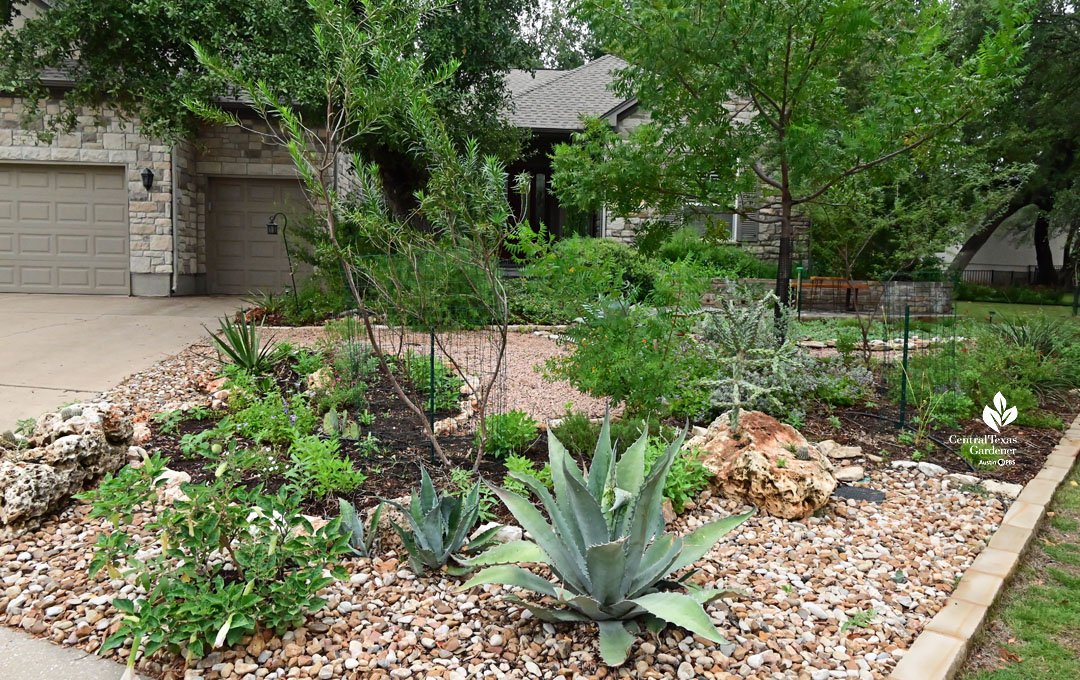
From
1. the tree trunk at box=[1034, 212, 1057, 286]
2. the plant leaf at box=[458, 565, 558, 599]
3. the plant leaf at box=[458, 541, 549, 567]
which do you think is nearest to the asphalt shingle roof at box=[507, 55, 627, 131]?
the plant leaf at box=[458, 541, 549, 567]

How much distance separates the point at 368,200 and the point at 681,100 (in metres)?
3.46

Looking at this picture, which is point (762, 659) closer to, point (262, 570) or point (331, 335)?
point (262, 570)

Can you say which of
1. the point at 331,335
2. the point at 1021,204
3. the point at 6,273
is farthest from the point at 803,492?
the point at 1021,204

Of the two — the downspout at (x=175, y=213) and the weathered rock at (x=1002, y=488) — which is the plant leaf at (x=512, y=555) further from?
the downspout at (x=175, y=213)

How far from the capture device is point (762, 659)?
2717mm

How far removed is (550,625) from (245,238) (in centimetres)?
1256

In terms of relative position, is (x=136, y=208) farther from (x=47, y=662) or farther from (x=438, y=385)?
(x=47, y=662)

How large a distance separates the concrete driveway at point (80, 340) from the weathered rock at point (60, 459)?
1.34 metres

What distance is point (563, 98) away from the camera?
53.3ft

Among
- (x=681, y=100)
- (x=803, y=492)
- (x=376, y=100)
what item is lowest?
(x=803, y=492)

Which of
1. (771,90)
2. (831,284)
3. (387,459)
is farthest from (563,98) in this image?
(387,459)

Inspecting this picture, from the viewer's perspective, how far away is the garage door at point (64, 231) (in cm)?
1271

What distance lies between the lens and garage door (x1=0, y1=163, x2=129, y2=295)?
12.7 metres

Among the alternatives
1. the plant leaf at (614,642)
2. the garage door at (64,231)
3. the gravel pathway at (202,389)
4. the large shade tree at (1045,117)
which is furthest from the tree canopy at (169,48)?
the large shade tree at (1045,117)
